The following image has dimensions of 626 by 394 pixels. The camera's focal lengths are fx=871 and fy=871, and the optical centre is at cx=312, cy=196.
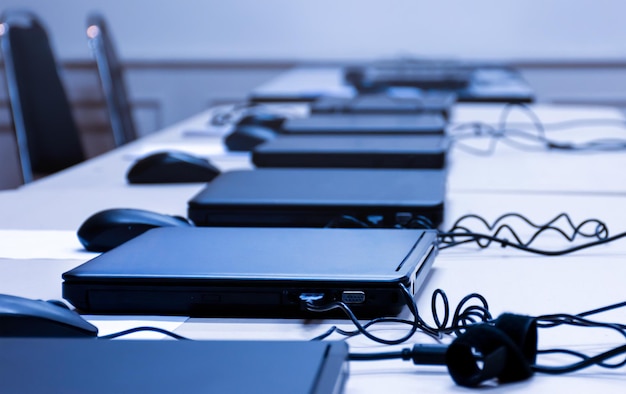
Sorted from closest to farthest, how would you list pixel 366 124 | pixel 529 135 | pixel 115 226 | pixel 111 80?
pixel 115 226 → pixel 366 124 → pixel 529 135 → pixel 111 80

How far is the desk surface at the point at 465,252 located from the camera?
0.56m

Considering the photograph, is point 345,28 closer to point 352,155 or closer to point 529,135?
point 529,135

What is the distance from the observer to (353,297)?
609 mm

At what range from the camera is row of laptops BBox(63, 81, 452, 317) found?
2.03ft

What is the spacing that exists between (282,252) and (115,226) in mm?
200

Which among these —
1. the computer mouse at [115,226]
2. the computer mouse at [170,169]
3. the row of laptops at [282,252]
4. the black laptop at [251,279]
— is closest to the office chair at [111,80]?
the computer mouse at [170,169]

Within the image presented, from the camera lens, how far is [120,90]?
9.20 feet

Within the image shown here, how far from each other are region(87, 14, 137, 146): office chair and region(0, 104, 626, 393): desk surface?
42.6 inches

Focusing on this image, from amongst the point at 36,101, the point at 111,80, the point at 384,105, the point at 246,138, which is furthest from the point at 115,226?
the point at 111,80

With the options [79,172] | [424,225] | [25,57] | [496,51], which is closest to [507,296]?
[424,225]

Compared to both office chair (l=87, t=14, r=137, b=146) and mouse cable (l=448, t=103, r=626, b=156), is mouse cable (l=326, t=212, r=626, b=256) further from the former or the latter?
office chair (l=87, t=14, r=137, b=146)

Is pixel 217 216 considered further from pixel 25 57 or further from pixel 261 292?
pixel 25 57

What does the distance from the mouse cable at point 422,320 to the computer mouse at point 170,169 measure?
609 mm

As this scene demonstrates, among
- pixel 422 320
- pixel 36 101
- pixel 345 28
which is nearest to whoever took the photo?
pixel 422 320
